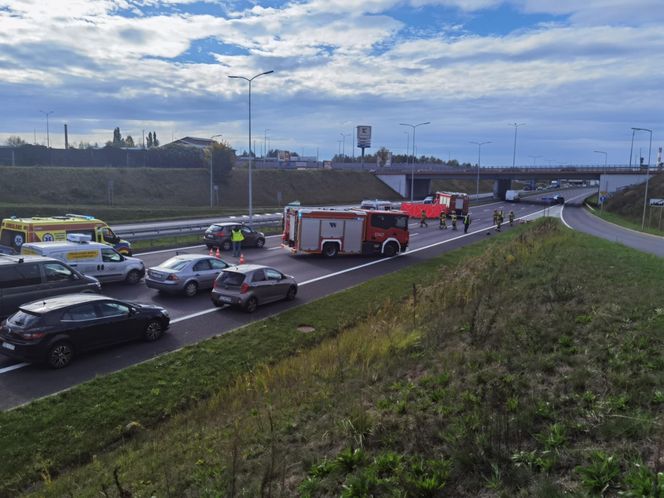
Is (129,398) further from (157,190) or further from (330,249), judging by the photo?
(157,190)

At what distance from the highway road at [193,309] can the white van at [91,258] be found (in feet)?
1.58

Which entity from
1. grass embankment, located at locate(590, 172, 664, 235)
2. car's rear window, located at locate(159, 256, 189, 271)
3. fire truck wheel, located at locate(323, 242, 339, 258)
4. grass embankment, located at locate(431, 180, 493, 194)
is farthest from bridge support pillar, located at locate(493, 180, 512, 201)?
car's rear window, located at locate(159, 256, 189, 271)

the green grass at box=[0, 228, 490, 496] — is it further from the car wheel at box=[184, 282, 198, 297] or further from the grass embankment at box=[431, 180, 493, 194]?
the grass embankment at box=[431, 180, 493, 194]

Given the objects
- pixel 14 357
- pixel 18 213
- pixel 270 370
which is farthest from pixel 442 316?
pixel 18 213

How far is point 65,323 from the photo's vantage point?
37.6 feet

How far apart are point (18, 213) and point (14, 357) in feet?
124

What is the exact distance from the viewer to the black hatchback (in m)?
11.0

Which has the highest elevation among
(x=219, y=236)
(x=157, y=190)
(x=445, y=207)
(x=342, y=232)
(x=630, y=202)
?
(x=630, y=202)

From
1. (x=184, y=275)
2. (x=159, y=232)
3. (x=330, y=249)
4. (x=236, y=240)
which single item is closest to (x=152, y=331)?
(x=184, y=275)

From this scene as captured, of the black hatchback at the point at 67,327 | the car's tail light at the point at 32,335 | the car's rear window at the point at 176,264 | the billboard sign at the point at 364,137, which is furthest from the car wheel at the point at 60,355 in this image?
the billboard sign at the point at 364,137

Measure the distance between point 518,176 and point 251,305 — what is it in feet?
273

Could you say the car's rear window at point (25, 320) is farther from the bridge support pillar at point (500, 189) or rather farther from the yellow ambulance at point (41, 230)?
the bridge support pillar at point (500, 189)

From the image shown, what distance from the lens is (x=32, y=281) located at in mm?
14070

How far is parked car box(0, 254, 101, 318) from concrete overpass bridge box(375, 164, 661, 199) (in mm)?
64160
